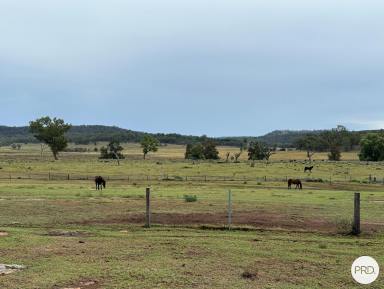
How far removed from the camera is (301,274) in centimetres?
1166

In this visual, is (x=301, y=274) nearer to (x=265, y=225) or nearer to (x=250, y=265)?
(x=250, y=265)

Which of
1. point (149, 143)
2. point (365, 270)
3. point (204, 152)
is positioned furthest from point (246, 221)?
point (204, 152)

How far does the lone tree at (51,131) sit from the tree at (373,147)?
7539 centimetres

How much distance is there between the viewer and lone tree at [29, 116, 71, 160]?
13225 centimetres

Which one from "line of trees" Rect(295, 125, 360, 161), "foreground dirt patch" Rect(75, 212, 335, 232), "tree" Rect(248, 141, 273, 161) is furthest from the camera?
"line of trees" Rect(295, 125, 360, 161)

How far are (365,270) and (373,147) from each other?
399 feet

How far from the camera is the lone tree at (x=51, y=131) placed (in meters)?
132

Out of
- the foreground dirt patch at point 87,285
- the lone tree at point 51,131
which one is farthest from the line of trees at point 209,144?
the foreground dirt patch at point 87,285

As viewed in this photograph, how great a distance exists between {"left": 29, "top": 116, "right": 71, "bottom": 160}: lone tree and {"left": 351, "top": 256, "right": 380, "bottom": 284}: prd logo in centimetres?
12578

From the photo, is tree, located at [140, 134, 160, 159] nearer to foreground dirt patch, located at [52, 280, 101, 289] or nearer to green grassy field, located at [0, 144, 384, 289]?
green grassy field, located at [0, 144, 384, 289]

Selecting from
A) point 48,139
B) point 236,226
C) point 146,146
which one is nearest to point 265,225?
point 236,226

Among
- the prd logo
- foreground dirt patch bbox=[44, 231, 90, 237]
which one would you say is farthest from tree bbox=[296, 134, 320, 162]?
the prd logo

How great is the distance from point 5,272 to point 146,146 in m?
139

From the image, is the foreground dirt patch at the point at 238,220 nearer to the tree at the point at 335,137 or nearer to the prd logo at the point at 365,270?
the prd logo at the point at 365,270
